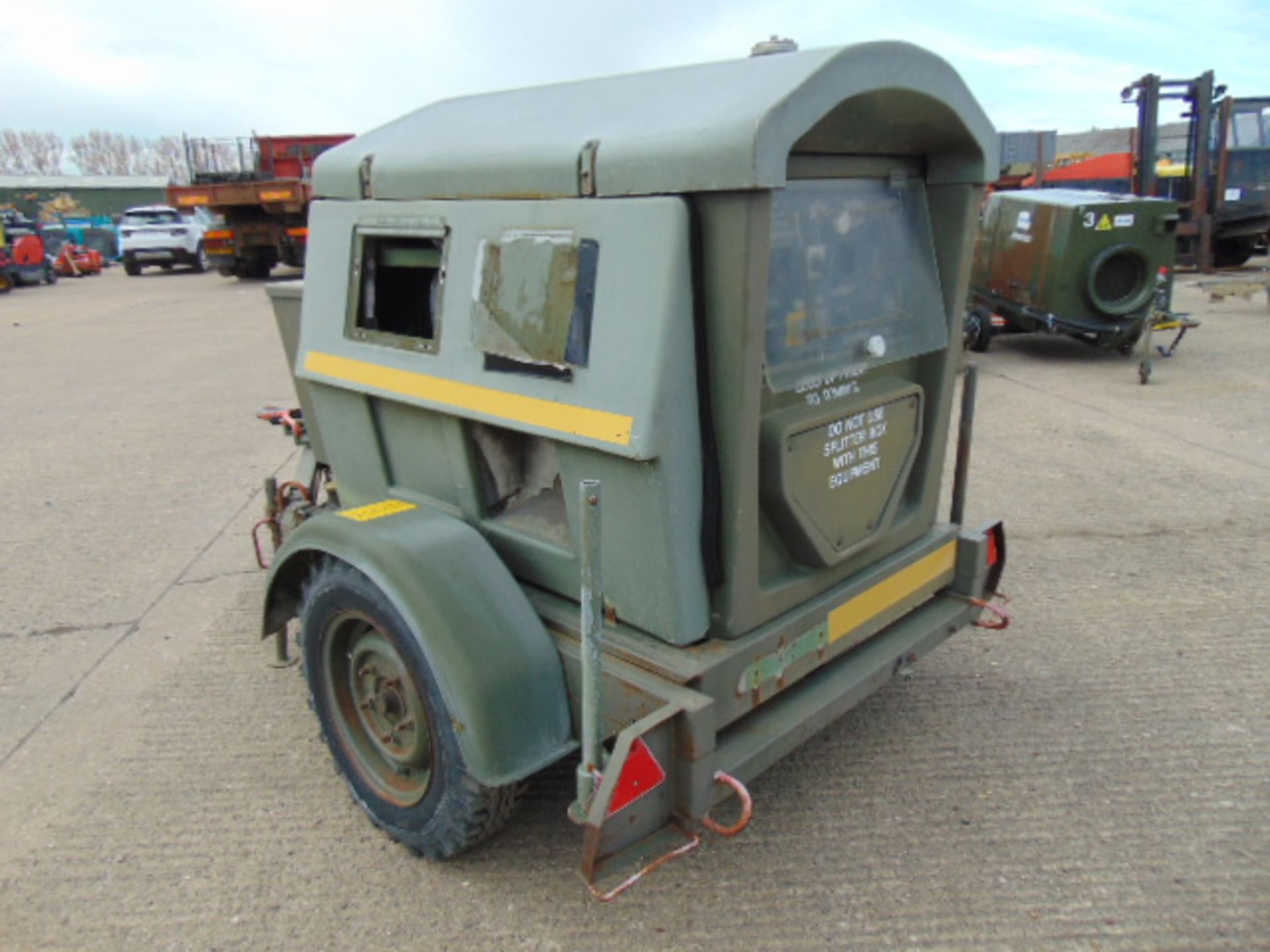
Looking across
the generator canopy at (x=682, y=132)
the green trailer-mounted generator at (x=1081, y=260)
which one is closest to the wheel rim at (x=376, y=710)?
the generator canopy at (x=682, y=132)

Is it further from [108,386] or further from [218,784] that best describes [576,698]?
[108,386]

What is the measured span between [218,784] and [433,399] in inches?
58.9

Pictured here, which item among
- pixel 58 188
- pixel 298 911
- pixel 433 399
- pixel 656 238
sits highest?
pixel 58 188

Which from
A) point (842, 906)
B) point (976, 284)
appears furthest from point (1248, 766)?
point (976, 284)

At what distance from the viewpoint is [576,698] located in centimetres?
252

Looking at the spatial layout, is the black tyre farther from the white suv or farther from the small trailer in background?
the white suv

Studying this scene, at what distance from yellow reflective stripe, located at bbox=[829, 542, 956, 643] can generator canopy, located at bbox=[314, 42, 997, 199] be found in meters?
1.19

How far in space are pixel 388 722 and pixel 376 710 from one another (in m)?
0.06

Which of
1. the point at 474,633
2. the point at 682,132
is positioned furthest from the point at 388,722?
the point at 682,132

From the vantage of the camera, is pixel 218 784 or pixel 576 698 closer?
pixel 576 698

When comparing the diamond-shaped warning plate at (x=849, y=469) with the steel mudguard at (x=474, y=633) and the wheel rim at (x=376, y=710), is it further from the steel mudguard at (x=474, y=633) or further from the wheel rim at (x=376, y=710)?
the wheel rim at (x=376, y=710)

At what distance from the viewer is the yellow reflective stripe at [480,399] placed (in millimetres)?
2268

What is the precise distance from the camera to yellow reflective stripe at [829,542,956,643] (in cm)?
278

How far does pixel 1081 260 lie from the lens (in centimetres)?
876
